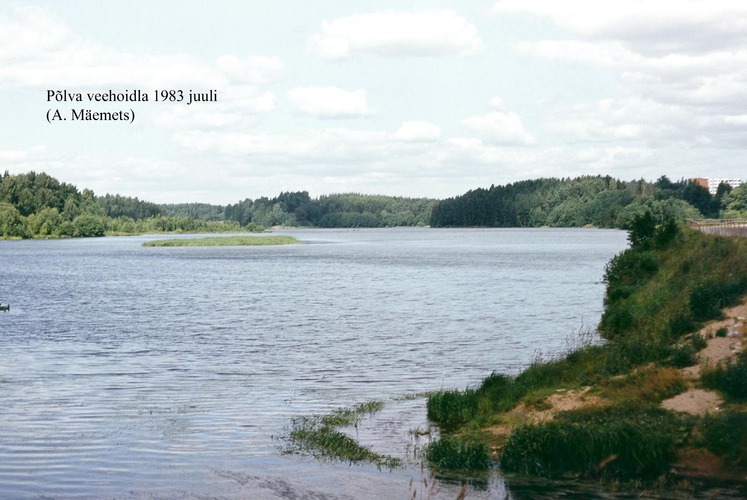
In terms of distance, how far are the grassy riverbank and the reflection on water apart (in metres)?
1.30

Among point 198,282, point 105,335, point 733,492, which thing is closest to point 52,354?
point 105,335

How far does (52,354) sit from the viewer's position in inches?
1559

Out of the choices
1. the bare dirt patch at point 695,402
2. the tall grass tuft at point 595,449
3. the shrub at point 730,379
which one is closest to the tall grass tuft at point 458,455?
the tall grass tuft at point 595,449

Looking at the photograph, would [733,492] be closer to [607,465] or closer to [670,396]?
[607,465]

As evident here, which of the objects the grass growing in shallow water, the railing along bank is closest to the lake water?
the grass growing in shallow water

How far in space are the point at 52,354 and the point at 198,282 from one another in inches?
1993

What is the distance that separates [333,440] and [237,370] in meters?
13.9

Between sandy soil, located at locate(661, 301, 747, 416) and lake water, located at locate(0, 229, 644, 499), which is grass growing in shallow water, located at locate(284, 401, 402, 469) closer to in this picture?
lake water, located at locate(0, 229, 644, 499)

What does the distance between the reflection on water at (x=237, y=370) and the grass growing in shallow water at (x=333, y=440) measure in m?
0.48

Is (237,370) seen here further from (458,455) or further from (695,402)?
(695,402)

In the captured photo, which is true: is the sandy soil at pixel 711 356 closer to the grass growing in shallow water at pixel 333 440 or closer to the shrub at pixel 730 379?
the shrub at pixel 730 379

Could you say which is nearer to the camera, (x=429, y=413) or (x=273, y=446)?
(x=273, y=446)

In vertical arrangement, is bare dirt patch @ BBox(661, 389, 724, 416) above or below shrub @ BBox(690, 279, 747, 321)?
below

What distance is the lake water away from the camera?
1922 centimetres
